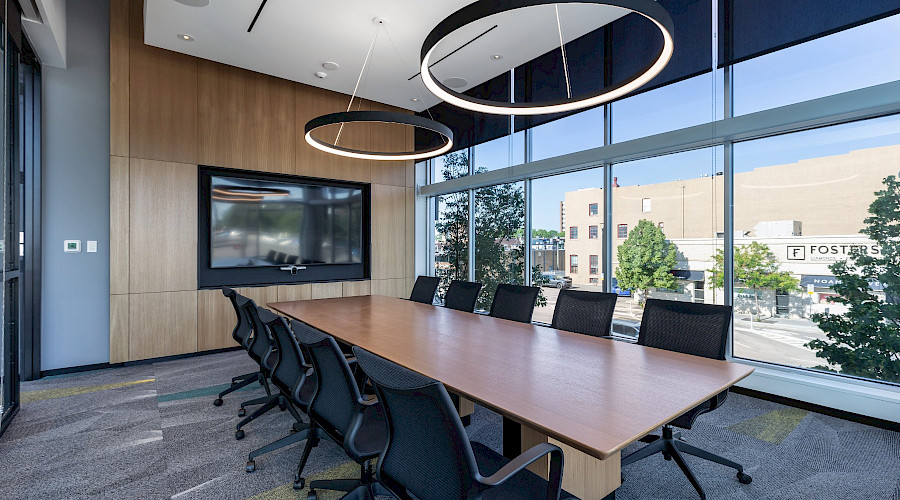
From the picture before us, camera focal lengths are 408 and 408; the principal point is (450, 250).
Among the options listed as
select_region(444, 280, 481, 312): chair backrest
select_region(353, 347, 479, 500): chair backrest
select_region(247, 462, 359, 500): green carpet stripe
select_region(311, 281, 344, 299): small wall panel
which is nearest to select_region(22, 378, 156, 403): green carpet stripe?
select_region(311, 281, 344, 299): small wall panel

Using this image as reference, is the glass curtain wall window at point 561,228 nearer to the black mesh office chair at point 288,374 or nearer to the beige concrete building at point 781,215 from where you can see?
the beige concrete building at point 781,215

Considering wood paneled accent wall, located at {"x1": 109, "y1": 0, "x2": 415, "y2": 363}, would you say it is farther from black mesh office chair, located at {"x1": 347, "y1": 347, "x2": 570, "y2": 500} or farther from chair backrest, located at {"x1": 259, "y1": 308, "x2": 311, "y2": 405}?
black mesh office chair, located at {"x1": 347, "y1": 347, "x2": 570, "y2": 500}

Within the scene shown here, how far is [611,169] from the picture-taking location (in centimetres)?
520

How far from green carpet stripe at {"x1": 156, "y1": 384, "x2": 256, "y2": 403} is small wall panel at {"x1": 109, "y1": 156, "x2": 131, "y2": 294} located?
6.14 feet

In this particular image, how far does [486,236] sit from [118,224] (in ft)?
16.8

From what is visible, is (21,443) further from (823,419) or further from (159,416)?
(823,419)

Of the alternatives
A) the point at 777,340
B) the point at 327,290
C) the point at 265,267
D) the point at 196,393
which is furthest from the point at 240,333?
the point at 777,340

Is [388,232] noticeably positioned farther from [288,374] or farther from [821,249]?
[821,249]

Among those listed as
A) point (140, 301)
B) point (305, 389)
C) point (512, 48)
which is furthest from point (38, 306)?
point (512, 48)

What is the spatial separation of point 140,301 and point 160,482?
349cm

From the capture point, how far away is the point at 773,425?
11.1ft

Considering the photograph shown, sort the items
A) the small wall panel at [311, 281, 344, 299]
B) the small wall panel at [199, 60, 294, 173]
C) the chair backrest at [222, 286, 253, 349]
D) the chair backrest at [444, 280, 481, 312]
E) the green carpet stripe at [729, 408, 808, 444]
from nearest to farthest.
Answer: the green carpet stripe at [729, 408, 808, 444]
the chair backrest at [222, 286, 253, 349]
the chair backrest at [444, 280, 481, 312]
the small wall panel at [199, 60, 294, 173]
the small wall panel at [311, 281, 344, 299]

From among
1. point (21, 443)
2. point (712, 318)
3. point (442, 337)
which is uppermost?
point (712, 318)

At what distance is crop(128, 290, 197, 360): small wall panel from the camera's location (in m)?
5.19
